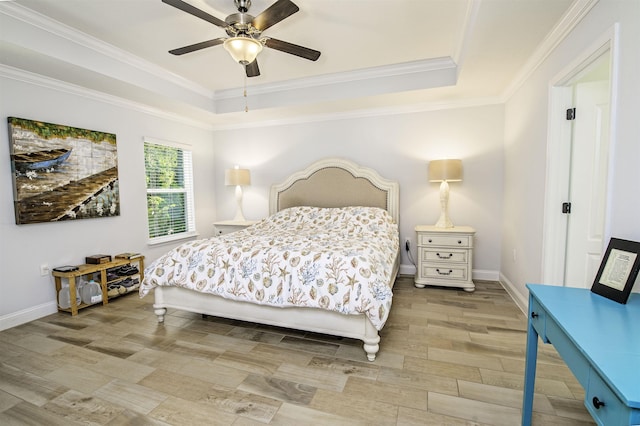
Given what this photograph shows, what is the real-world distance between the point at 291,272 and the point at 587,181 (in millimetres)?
2337

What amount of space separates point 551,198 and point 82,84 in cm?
454

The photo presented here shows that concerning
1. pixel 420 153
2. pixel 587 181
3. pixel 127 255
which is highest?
pixel 420 153

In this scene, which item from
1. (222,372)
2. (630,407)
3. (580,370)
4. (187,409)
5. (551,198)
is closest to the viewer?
(630,407)

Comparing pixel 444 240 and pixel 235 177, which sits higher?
pixel 235 177

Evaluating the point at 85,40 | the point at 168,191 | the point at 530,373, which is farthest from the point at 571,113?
the point at 168,191

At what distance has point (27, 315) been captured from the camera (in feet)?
9.14

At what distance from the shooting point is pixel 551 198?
7.59 ft

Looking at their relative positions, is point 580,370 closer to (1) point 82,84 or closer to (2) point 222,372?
(2) point 222,372

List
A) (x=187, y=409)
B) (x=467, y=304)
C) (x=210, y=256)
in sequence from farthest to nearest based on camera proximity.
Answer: (x=467, y=304), (x=210, y=256), (x=187, y=409)

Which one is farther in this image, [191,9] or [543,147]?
[543,147]

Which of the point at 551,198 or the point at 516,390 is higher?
the point at 551,198

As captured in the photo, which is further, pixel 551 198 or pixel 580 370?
pixel 551 198

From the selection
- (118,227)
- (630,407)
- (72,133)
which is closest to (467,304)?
(630,407)

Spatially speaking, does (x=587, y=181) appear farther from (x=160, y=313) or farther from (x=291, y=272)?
(x=160, y=313)
